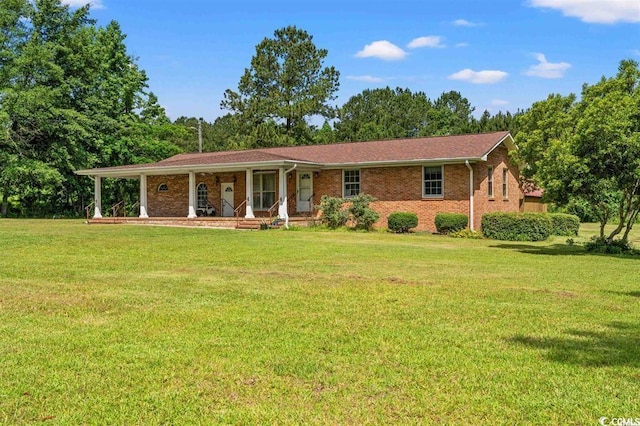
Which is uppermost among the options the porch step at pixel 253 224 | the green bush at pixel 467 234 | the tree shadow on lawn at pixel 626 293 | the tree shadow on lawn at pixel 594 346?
the porch step at pixel 253 224

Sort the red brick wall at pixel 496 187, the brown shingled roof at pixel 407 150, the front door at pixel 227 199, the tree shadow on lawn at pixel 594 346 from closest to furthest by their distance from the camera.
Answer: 1. the tree shadow on lawn at pixel 594 346
2. the red brick wall at pixel 496 187
3. the brown shingled roof at pixel 407 150
4. the front door at pixel 227 199

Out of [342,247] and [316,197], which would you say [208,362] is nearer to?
[342,247]

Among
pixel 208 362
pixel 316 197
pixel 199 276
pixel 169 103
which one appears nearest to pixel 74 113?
pixel 169 103

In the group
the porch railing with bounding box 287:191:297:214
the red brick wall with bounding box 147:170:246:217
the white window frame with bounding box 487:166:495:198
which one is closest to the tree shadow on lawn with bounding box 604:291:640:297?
the white window frame with bounding box 487:166:495:198

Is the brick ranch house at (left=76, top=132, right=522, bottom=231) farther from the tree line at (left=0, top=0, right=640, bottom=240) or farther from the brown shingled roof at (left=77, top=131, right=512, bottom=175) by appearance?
the tree line at (left=0, top=0, right=640, bottom=240)

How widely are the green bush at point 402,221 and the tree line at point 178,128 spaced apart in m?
5.34

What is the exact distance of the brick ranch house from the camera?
22719 mm

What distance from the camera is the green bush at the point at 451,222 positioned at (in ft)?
70.7

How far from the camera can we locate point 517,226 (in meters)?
20.1

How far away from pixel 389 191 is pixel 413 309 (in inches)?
686

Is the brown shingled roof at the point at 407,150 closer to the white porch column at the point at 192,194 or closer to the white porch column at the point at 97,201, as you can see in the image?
the white porch column at the point at 192,194

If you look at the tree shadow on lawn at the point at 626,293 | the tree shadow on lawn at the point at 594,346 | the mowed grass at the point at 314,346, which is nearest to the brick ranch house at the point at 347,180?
the mowed grass at the point at 314,346

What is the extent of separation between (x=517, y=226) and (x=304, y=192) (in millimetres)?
10280

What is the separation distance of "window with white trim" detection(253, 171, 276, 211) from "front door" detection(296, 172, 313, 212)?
143cm
